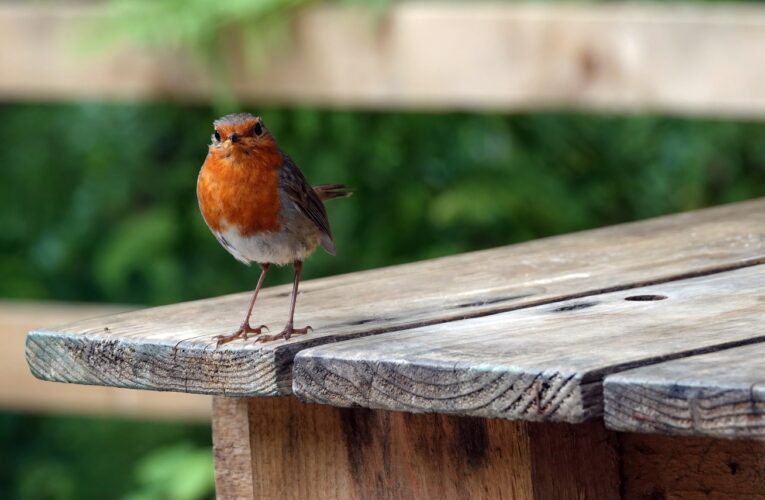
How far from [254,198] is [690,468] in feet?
2.86

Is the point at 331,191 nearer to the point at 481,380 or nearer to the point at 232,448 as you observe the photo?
the point at 232,448

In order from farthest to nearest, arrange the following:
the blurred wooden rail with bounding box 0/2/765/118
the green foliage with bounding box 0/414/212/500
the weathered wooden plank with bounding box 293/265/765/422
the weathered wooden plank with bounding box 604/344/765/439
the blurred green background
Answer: the green foliage with bounding box 0/414/212/500 → the blurred green background → the blurred wooden rail with bounding box 0/2/765/118 → the weathered wooden plank with bounding box 293/265/765/422 → the weathered wooden plank with bounding box 604/344/765/439

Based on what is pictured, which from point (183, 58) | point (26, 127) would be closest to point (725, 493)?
point (183, 58)

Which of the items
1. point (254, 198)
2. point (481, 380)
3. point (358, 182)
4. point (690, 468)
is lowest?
point (690, 468)

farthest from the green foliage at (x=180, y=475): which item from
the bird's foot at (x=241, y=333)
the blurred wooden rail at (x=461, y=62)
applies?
the bird's foot at (x=241, y=333)

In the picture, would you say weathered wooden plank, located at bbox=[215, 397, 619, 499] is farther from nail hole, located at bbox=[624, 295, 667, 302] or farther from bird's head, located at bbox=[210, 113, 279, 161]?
bird's head, located at bbox=[210, 113, 279, 161]

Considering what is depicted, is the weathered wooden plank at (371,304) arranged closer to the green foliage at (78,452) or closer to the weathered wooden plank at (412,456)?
the weathered wooden plank at (412,456)

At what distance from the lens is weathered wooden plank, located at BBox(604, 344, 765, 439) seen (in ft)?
4.65

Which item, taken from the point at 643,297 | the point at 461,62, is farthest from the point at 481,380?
the point at 461,62

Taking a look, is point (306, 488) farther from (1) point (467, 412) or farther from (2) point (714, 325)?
(2) point (714, 325)

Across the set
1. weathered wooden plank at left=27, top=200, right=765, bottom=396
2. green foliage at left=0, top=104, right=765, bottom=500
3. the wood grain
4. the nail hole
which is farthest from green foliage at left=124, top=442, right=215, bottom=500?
the nail hole

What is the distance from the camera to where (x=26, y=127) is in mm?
5875

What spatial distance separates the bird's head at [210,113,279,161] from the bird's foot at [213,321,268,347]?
437 mm

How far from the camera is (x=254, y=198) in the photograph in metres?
2.35
